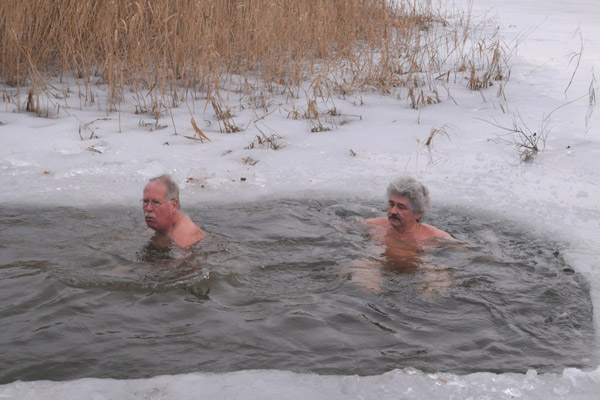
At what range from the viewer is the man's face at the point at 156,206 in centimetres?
537

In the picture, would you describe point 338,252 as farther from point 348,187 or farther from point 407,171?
point 407,171

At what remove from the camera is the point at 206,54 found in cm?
812

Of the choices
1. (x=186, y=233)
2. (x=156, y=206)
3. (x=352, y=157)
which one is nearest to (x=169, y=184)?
(x=156, y=206)

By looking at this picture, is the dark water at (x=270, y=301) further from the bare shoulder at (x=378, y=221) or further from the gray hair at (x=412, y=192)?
the gray hair at (x=412, y=192)

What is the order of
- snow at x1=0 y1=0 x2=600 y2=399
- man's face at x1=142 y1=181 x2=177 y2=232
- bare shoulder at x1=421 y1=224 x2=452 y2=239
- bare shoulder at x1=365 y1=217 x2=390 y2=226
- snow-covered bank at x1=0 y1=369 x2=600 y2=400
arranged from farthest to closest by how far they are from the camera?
snow at x1=0 y1=0 x2=600 y2=399 → bare shoulder at x1=365 y1=217 x2=390 y2=226 → bare shoulder at x1=421 y1=224 x2=452 y2=239 → man's face at x1=142 y1=181 x2=177 y2=232 → snow-covered bank at x1=0 y1=369 x2=600 y2=400

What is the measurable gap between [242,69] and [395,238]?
3792 millimetres

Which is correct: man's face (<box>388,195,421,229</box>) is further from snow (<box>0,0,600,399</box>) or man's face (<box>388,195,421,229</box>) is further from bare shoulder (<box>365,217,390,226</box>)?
snow (<box>0,0,600,399</box>)

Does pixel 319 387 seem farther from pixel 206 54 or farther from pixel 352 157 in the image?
pixel 206 54

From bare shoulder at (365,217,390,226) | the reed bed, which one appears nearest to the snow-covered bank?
bare shoulder at (365,217,390,226)

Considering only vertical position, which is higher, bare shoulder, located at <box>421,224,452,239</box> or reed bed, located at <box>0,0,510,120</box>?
reed bed, located at <box>0,0,510,120</box>

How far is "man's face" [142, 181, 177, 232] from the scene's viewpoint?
17.6ft

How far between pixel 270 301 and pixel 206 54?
4.22 m

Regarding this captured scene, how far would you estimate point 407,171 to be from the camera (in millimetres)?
6996

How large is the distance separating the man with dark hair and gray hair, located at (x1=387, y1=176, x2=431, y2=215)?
1438mm
